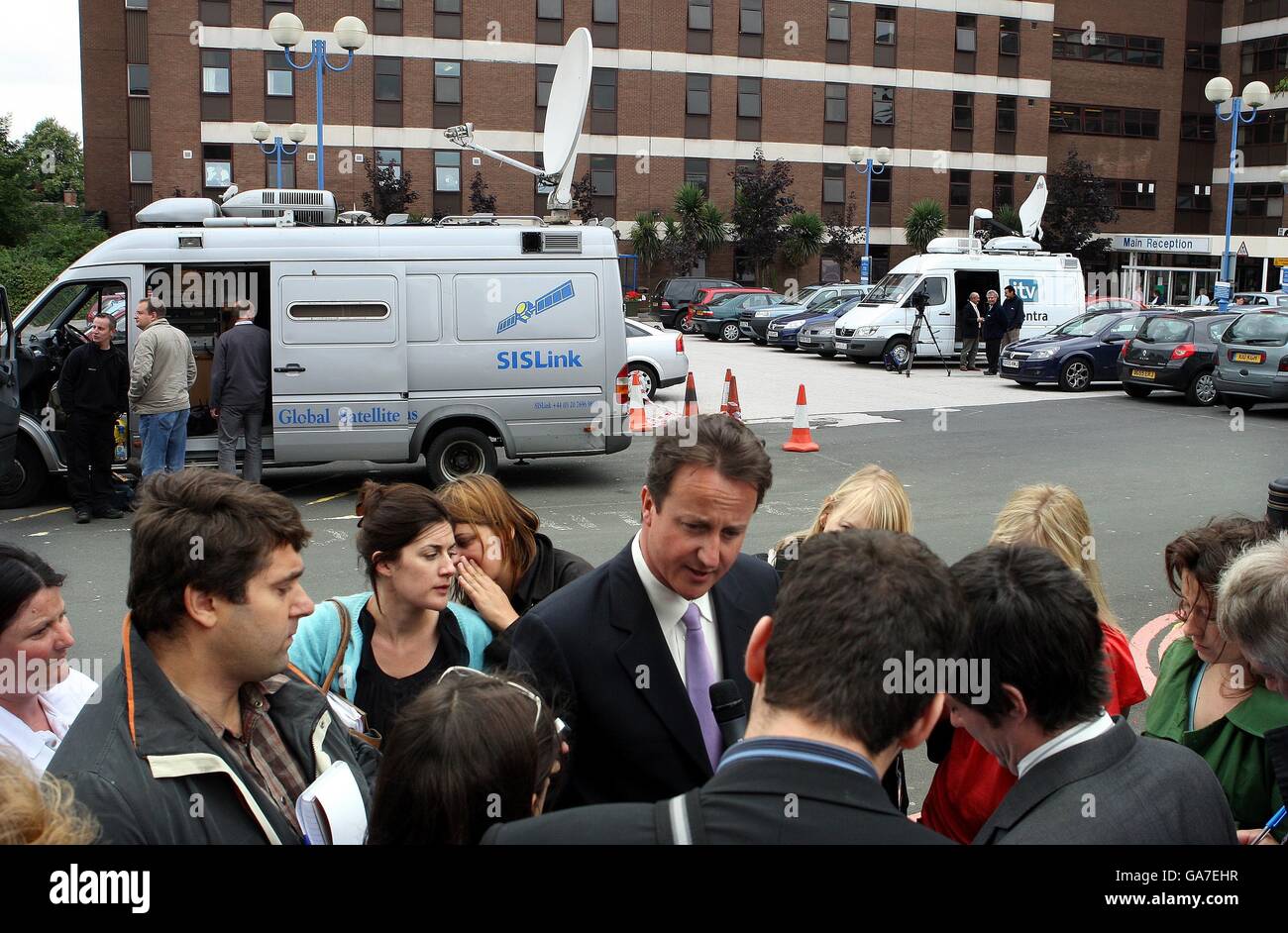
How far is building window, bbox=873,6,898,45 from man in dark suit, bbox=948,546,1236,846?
52747 millimetres

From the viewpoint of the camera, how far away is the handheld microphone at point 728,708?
271 centimetres

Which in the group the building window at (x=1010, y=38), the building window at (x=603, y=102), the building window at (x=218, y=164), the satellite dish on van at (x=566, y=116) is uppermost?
the building window at (x=1010, y=38)

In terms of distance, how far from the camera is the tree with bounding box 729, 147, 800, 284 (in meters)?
47.7

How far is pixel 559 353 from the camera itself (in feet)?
→ 40.2

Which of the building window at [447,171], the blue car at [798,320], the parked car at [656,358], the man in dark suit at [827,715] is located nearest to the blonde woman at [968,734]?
the man in dark suit at [827,715]

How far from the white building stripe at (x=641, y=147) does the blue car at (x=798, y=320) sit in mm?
18490

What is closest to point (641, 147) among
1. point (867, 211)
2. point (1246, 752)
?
point (867, 211)

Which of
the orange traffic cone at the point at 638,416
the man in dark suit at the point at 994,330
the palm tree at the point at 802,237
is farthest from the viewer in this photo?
the palm tree at the point at 802,237

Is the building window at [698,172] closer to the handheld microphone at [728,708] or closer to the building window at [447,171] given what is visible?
the building window at [447,171]

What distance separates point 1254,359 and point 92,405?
55.0ft

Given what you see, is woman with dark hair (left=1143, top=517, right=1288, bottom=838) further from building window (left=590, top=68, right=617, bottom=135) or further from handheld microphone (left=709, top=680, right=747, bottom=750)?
building window (left=590, top=68, right=617, bottom=135)

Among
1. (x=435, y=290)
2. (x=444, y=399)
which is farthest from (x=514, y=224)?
(x=444, y=399)

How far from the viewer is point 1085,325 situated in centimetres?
2369
